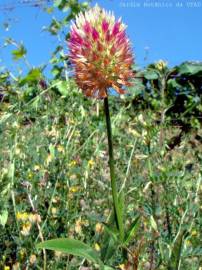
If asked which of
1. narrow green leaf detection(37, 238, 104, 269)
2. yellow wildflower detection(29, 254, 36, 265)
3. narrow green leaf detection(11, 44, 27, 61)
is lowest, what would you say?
yellow wildflower detection(29, 254, 36, 265)

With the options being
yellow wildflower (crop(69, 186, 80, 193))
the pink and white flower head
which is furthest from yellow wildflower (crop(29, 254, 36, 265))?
the pink and white flower head

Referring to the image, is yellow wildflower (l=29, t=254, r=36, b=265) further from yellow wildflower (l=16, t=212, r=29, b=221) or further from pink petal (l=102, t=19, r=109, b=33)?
pink petal (l=102, t=19, r=109, b=33)

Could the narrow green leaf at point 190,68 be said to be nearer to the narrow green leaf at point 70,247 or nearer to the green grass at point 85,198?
the green grass at point 85,198

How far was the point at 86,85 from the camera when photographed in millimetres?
1159

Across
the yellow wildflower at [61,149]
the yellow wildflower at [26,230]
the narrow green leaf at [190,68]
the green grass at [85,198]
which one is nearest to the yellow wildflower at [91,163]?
the green grass at [85,198]

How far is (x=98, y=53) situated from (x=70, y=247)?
0.34m

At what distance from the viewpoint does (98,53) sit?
3.80 feet

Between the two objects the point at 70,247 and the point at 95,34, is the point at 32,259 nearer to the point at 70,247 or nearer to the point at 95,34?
the point at 70,247

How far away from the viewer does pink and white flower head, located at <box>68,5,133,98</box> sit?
116 centimetres

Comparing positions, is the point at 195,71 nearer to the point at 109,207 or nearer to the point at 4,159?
the point at 4,159

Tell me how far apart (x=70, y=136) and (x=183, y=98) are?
9.79 ft

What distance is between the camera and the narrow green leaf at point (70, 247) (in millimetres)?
1035

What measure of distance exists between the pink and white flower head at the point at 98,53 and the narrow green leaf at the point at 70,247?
0.86 feet

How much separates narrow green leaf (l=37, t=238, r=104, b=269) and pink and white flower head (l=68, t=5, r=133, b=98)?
0.26 m
